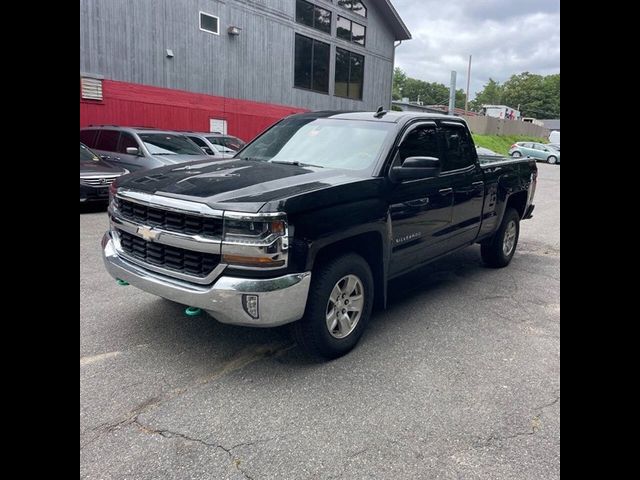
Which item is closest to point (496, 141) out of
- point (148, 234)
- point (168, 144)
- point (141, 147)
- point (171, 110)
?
point (171, 110)

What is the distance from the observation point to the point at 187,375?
3477mm

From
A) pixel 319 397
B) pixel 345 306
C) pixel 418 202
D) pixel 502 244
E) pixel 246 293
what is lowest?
pixel 319 397

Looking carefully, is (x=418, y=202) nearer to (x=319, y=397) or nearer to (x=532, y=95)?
(x=319, y=397)

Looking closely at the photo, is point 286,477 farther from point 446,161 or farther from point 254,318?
point 446,161

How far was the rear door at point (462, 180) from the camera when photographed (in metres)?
5.13

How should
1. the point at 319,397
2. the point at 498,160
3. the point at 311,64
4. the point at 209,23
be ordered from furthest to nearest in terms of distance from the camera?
1. the point at 311,64
2. the point at 209,23
3. the point at 498,160
4. the point at 319,397

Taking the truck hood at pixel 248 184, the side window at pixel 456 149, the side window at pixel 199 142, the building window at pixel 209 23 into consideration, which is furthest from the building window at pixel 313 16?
the truck hood at pixel 248 184

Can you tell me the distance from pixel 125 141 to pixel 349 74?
15.2m

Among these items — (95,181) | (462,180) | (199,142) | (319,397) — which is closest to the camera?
(319,397)

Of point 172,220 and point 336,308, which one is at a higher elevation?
point 172,220

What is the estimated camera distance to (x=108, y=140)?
446 inches
